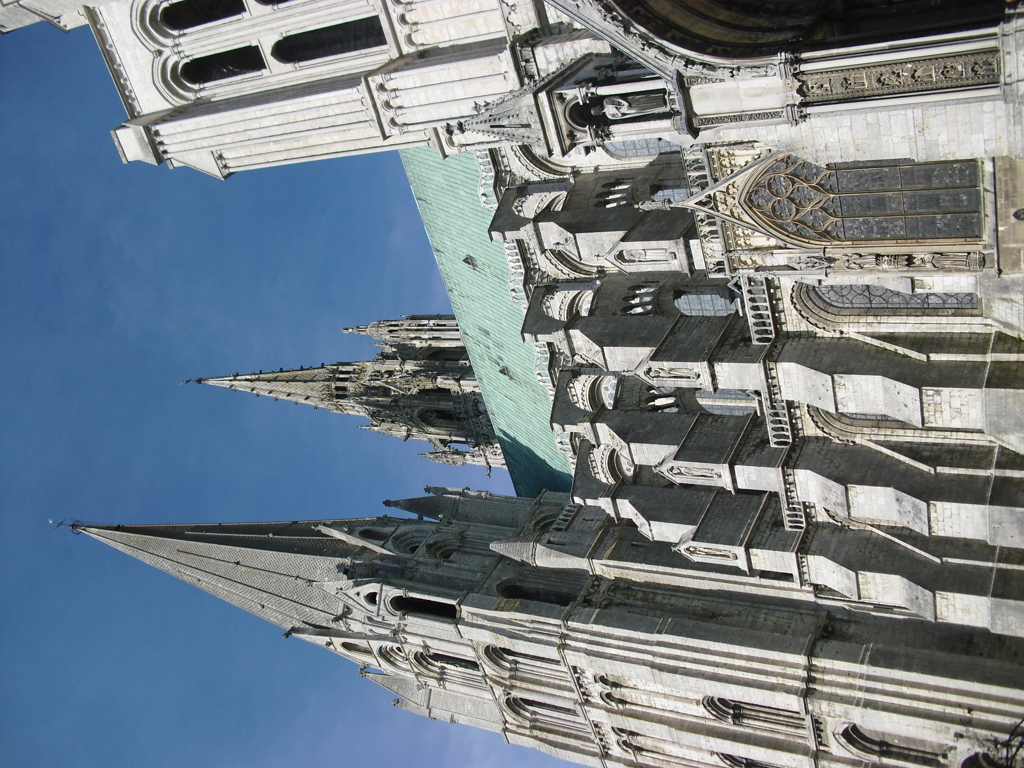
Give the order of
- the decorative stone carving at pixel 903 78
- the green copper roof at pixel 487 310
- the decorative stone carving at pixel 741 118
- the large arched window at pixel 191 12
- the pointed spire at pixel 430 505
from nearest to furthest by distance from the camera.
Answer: the decorative stone carving at pixel 903 78
the decorative stone carving at pixel 741 118
the large arched window at pixel 191 12
the green copper roof at pixel 487 310
the pointed spire at pixel 430 505

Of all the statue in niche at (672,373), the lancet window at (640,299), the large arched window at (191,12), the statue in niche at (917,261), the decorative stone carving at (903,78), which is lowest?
the statue in niche at (672,373)

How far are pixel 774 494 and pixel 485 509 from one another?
12321 millimetres

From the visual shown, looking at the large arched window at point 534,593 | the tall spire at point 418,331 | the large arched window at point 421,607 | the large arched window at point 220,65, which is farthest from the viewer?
the tall spire at point 418,331

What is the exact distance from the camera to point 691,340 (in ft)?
75.2

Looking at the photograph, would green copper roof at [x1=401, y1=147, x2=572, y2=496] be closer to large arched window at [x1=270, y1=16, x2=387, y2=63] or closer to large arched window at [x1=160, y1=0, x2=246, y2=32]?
large arched window at [x1=270, y1=16, x2=387, y2=63]

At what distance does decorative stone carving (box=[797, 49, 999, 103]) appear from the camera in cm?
1402

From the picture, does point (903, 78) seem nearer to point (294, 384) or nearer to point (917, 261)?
point (917, 261)

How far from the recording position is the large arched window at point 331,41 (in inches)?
872

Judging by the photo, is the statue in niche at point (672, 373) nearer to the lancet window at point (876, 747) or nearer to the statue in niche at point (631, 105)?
the statue in niche at point (631, 105)

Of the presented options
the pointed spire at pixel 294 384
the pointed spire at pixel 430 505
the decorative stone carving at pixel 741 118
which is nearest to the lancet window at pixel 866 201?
the decorative stone carving at pixel 741 118

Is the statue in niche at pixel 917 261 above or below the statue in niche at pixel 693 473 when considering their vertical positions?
above

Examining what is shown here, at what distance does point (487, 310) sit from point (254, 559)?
40.3 ft

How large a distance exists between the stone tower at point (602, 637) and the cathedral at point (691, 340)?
0.32 ft

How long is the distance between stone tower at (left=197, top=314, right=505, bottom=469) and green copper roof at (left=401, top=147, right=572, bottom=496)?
31.7 ft
